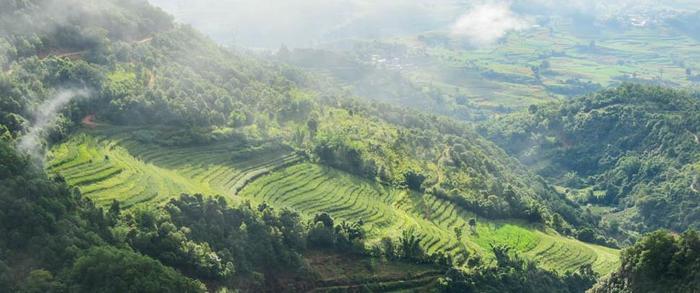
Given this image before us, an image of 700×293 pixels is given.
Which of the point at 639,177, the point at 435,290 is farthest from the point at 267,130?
the point at 639,177

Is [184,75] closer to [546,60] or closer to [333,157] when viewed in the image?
[333,157]

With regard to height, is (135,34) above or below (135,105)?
above

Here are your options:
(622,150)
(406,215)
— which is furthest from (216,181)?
(622,150)

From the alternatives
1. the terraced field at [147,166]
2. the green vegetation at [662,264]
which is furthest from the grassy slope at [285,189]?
the green vegetation at [662,264]

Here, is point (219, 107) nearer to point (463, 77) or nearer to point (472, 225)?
point (472, 225)

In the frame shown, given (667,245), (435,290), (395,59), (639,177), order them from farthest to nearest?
(395,59) → (639,177) → (435,290) → (667,245)

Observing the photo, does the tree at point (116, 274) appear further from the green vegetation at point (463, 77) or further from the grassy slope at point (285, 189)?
the green vegetation at point (463, 77)
